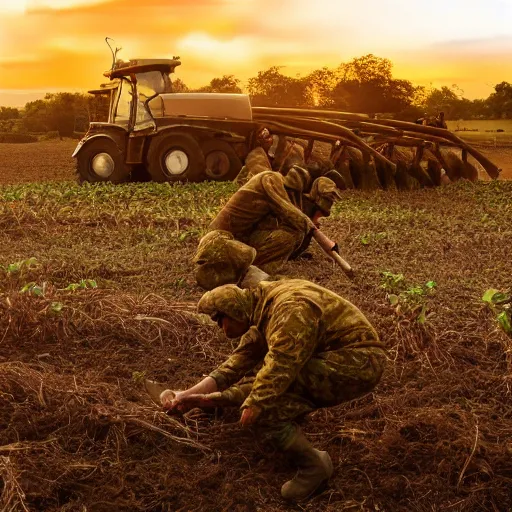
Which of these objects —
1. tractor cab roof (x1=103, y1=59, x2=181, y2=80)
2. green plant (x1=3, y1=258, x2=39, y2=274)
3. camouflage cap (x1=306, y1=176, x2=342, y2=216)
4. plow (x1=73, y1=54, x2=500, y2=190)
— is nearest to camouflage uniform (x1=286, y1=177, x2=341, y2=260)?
camouflage cap (x1=306, y1=176, x2=342, y2=216)

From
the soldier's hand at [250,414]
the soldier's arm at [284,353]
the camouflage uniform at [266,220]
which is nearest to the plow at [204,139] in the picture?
the camouflage uniform at [266,220]

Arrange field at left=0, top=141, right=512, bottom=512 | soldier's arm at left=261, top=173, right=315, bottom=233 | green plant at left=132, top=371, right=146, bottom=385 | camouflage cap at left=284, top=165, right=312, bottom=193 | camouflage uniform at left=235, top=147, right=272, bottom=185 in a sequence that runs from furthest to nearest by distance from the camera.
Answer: camouflage uniform at left=235, top=147, right=272, bottom=185 < camouflage cap at left=284, top=165, right=312, bottom=193 < soldier's arm at left=261, top=173, right=315, bottom=233 < green plant at left=132, top=371, right=146, bottom=385 < field at left=0, top=141, right=512, bottom=512

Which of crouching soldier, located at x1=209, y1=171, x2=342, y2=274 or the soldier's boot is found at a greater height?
crouching soldier, located at x1=209, y1=171, x2=342, y2=274

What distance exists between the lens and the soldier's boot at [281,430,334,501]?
3.48 m

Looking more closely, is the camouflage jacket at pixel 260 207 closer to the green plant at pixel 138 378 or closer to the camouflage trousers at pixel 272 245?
the camouflage trousers at pixel 272 245

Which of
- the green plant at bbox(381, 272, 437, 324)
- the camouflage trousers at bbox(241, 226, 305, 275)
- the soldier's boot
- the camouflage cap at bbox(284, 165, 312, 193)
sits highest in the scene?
the camouflage cap at bbox(284, 165, 312, 193)

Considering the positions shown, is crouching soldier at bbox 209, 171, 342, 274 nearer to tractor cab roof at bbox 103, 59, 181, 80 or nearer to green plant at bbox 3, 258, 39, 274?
green plant at bbox 3, 258, 39, 274

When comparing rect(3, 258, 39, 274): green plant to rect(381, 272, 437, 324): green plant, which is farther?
rect(3, 258, 39, 274): green plant

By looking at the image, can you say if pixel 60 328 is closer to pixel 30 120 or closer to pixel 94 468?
pixel 94 468

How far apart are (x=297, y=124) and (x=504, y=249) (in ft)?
24.7

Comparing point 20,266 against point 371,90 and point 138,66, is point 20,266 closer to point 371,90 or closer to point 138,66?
point 138,66

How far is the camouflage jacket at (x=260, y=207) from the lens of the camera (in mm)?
6637

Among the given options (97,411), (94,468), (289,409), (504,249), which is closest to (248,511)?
(289,409)

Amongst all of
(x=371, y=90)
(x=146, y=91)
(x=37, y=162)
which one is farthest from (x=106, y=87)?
(x=371, y=90)
